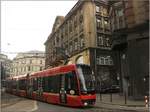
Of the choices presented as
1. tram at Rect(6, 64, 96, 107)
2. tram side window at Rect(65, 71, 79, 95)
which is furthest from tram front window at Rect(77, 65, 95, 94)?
tram side window at Rect(65, 71, 79, 95)

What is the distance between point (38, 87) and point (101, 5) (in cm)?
2825

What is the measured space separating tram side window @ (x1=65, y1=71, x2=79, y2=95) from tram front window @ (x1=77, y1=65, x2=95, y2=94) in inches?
18.3

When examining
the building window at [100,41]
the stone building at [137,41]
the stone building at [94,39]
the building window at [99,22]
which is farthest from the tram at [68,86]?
the building window at [99,22]

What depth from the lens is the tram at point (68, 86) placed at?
2358 cm

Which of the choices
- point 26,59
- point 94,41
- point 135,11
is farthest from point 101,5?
point 26,59

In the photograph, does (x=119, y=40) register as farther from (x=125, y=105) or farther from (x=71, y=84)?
(x=71, y=84)

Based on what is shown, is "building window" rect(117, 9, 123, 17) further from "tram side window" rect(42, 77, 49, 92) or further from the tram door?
Result: the tram door

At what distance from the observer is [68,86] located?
24.9 metres

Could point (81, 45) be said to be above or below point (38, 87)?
above

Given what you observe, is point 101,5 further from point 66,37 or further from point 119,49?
point 119,49

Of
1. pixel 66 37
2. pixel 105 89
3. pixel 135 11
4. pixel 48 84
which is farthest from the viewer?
pixel 66 37

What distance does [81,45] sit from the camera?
57.0 meters

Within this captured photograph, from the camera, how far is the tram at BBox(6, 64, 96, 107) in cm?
2358

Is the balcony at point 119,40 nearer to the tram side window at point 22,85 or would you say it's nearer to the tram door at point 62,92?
the tram door at point 62,92
